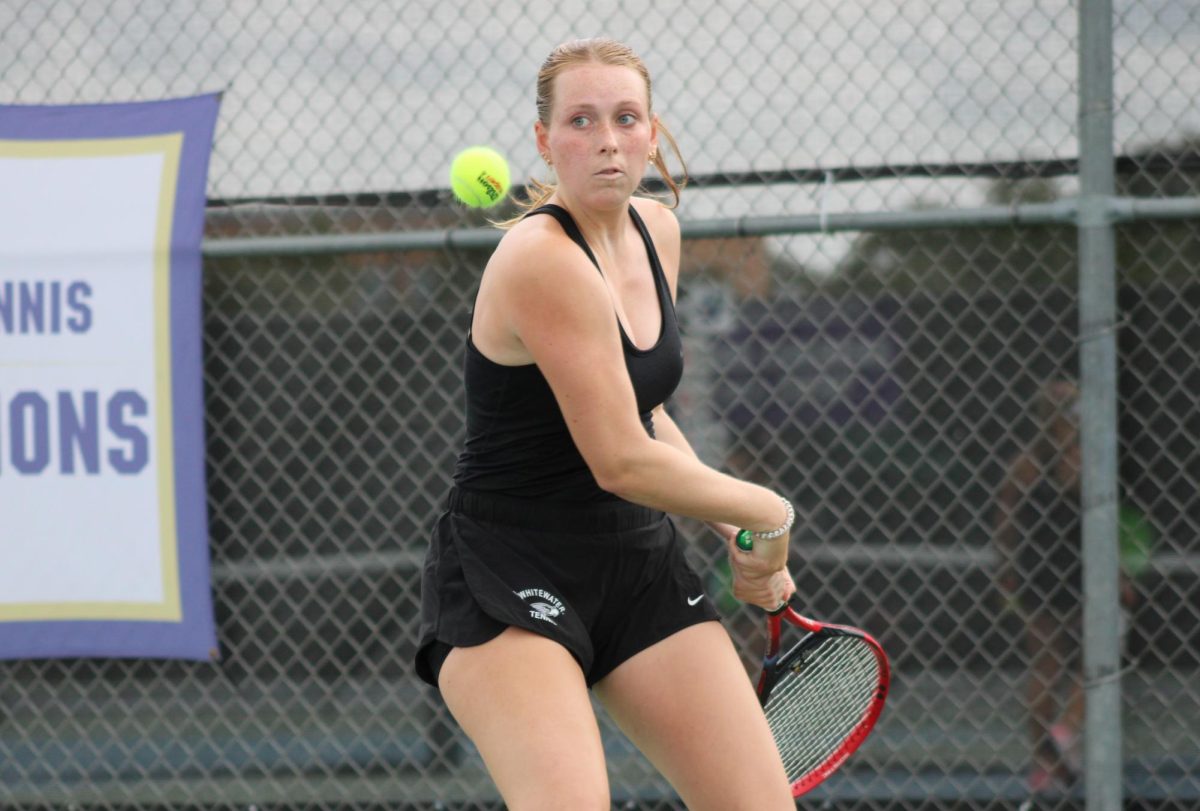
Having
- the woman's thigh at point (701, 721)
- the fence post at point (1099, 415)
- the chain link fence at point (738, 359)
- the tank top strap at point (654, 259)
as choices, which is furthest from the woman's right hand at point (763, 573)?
the chain link fence at point (738, 359)

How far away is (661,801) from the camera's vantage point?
4.07m

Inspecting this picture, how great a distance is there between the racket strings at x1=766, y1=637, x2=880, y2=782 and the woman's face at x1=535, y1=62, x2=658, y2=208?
1.02 meters

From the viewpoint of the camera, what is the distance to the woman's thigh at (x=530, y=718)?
2152 millimetres

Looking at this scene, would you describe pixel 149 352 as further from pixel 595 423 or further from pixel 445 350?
pixel 595 423

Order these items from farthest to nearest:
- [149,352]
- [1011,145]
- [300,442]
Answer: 1. [300,442]
2. [149,352]
3. [1011,145]

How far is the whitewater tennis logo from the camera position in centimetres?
231

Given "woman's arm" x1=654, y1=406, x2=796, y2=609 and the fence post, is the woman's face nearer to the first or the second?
"woman's arm" x1=654, y1=406, x2=796, y2=609

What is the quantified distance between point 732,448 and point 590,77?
1.99m

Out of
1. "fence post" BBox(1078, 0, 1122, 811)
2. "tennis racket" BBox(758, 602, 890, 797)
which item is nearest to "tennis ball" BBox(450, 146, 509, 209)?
"tennis racket" BBox(758, 602, 890, 797)

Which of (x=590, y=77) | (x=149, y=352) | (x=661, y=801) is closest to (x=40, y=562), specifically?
(x=149, y=352)

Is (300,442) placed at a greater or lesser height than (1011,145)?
lesser

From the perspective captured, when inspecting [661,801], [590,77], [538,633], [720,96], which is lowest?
[661,801]

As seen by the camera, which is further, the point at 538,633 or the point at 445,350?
the point at 445,350

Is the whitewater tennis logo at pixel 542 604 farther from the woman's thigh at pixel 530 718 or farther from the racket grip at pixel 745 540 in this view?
the racket grip at pixel 745 540
